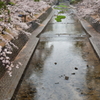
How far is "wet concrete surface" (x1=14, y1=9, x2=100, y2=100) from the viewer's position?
5895mm

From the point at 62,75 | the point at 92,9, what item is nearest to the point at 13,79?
the point at 62,75

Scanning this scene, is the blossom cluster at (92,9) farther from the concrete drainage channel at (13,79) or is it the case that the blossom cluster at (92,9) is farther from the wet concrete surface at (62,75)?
the concrete drainage channel at (13,79)

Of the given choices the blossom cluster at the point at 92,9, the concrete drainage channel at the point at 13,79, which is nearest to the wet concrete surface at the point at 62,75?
the concrete drainage channel at the point at 13,79

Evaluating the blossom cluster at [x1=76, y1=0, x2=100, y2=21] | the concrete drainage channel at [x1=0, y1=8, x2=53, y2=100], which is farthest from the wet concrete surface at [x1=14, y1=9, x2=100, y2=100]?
the blossom cluster at [x1=76, y1=0, x2=100, y2=21]

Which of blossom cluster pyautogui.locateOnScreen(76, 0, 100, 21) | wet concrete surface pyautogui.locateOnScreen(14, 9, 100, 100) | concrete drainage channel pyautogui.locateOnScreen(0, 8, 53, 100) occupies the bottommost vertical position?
wet concrete surface pyautogui.locateOnScreen(14, 9, 100, 100)

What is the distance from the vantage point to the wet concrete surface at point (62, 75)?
19.3ft

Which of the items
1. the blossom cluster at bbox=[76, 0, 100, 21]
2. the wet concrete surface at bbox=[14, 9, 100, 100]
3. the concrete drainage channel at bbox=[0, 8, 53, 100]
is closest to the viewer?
the concrete drainage channel at bbox=[0, 8, 53, 100]

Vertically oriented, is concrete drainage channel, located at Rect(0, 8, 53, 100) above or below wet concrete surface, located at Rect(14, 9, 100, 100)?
above

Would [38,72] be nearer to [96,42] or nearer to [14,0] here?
[96,42]

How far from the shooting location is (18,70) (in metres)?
7.20

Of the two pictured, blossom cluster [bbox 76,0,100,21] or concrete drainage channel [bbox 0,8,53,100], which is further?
blossom cluster [bbox 76,0,100,21]

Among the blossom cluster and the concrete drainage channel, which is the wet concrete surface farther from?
the blossom cluster

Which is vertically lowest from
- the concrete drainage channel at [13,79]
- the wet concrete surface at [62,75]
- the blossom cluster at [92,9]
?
the wet concrete surface at [62,75]

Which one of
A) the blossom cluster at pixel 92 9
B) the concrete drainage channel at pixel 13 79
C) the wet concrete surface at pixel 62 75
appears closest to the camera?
the concrete drainage channel at pixel 13 79
